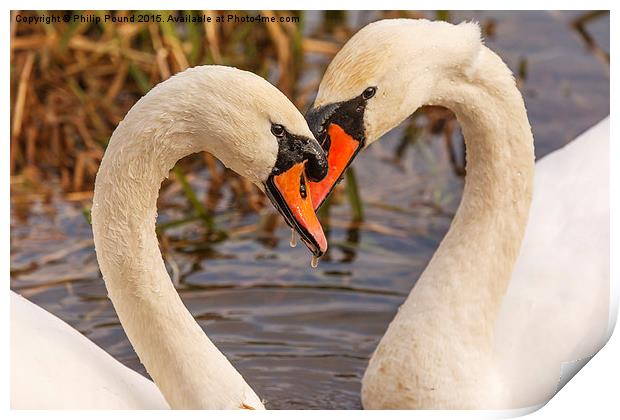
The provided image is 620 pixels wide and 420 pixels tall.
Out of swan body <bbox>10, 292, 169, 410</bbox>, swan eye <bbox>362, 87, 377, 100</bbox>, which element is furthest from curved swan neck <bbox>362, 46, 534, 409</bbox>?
swan body <bbox>10, 292, 169, 410</bbox>

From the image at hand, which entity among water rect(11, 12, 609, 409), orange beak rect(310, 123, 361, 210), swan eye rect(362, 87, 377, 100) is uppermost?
swan eye rect(362, 87, 377, 100)

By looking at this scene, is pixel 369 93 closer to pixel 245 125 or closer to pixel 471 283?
pixel 245 125

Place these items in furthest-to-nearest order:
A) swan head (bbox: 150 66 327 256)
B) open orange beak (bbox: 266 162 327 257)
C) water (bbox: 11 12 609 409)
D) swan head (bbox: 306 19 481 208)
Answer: water (bbox: 11 12 609 409) → swan head (bbox: 306 19 481 208) → open orange beak (bbox: 266 162 327 257) → swan head (bbox: 150 66 327 256)

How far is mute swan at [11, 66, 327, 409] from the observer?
308 cm

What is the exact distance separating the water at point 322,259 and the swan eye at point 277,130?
1.00 metres

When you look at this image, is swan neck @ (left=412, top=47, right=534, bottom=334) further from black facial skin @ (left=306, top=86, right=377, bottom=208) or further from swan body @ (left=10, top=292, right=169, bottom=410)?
swan body @ (left=10, top=292, right=169, bottom=410)

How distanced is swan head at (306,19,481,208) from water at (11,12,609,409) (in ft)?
1.22

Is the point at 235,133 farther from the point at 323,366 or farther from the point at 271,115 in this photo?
the point at 323,366

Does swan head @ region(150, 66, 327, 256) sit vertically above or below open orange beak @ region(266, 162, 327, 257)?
above

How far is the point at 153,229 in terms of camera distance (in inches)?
129

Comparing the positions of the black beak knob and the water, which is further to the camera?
the water

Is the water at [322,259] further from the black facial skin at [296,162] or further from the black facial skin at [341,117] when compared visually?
the black facial skin at [296,162]

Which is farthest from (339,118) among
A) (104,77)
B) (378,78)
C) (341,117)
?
(104,77)

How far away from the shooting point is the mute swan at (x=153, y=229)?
3076 mm
